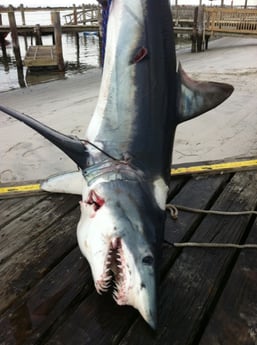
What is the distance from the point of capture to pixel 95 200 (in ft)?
5.57

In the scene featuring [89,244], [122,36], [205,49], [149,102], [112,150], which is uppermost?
[122,36]

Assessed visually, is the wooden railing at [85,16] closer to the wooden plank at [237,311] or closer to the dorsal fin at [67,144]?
the dorsal fin at [67,144]

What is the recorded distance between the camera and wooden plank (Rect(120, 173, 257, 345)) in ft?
5.30

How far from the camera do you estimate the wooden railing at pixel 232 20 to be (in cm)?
1848

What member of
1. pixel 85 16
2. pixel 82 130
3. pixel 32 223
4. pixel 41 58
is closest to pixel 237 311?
pixel 32 223

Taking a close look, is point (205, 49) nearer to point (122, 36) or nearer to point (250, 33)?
point (250, 33)

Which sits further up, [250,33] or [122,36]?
[122,36]

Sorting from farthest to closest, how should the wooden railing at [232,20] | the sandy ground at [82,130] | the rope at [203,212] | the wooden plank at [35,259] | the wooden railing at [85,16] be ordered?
1. the wooden railing at [85,16]
2. the wooden railing at [232,20]
3. the sandy ground at [82,130]
4. the rope at [203,212]
5. the wooden plank at [35,259]

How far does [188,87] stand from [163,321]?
3.75 ft

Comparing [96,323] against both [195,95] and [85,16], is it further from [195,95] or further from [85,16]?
[85,16]

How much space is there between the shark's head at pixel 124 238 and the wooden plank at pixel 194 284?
0.68ft

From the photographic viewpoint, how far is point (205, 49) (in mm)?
20125

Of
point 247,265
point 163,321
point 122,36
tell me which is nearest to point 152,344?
point 163,321

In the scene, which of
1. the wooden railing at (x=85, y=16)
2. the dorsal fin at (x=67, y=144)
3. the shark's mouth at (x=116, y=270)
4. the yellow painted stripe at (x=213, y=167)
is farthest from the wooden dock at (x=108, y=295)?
the wooden railing at (x=85, y=16)
